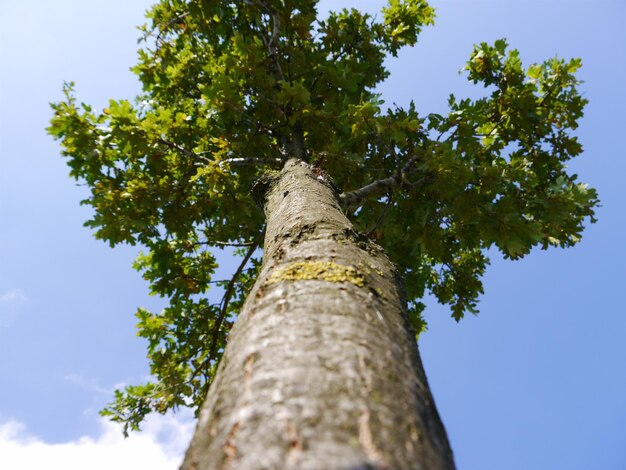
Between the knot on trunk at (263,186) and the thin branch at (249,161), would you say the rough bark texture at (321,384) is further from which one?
the thin branch at (249,161)

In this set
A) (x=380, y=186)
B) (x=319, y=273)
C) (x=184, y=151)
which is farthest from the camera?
(x=184, y=151)

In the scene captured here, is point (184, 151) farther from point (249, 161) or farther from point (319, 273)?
point (319, 273)

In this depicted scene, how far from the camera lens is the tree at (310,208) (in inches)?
44.3

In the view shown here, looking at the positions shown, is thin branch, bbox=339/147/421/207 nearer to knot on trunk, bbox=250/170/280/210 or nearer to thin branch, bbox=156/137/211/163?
knot on trunk, bbox=250/170/280/210

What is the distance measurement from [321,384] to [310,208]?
210cm

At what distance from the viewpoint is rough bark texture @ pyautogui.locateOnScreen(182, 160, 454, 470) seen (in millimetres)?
951

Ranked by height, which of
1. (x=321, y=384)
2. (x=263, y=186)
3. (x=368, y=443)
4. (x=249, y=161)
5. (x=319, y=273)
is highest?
(x=249, y=161)

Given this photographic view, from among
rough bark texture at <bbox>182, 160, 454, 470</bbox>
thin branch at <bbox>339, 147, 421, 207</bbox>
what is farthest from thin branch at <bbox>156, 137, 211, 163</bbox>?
rough bark texture at <bbox>182, 160, 454, 470</bbox>

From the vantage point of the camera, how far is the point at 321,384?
3.75ft

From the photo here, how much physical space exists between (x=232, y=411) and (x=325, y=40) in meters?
8.11

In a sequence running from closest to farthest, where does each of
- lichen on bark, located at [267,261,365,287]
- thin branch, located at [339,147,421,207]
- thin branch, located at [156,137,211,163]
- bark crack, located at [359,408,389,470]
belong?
bark crack, located at [359,408,389,470]
lichen on bark, located at [267,261,365,287]
thin branch, located at [339,147,421,207]
thin branch, located at [156,137,211,163]

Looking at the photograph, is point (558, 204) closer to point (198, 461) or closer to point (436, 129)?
point (436, 129)

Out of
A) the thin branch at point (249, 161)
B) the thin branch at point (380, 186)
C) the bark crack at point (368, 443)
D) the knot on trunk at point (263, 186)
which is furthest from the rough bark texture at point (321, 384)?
the thin branch at point (249, 161)

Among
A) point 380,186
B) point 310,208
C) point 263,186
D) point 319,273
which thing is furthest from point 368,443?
point 380,186
